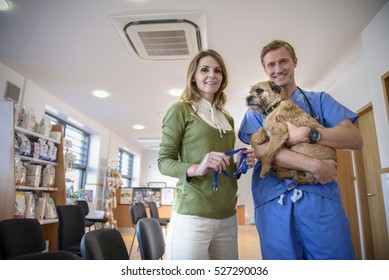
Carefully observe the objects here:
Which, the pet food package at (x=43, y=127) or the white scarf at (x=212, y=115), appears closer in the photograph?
the white scarf at (x=212, y=115)

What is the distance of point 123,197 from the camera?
599cm

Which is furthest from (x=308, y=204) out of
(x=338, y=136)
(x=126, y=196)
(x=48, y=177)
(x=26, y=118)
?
(x=126, y=196)

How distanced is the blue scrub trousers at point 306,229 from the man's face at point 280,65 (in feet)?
1.42

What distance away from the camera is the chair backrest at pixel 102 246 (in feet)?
2.27

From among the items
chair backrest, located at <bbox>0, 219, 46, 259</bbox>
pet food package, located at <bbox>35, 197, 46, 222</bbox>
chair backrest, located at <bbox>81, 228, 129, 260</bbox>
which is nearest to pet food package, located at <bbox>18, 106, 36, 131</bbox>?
pet food package, located at <bbox>35, 197, 46, 222</bbox>

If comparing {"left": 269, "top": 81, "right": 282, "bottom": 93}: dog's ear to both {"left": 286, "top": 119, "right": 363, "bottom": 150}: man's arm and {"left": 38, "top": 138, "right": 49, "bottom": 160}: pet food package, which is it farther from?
{"left": 38, "top": 138, "right": 49, "bottom": 160}: pet food package

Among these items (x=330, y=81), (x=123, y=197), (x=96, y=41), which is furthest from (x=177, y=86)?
(x=123, y=197)

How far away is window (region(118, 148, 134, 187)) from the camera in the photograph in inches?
302

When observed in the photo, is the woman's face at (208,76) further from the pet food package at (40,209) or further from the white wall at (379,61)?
the pet food package at (40,209)

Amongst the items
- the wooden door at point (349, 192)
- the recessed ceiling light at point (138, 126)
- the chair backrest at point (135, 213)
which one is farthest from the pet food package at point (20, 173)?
the wooden door at point (349, 192)

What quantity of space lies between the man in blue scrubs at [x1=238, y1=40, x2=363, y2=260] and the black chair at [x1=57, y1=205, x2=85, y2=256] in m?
1.80

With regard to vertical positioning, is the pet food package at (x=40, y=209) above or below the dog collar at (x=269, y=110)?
below
